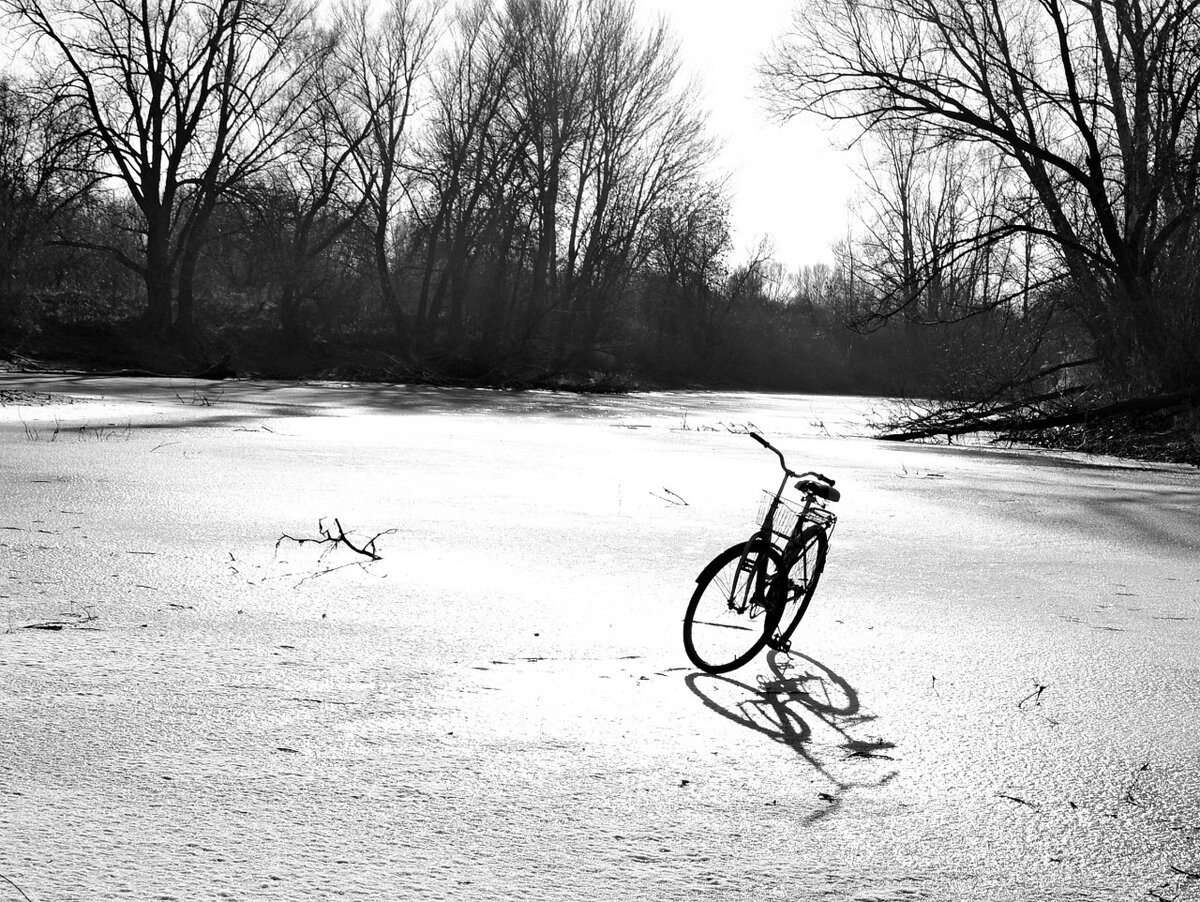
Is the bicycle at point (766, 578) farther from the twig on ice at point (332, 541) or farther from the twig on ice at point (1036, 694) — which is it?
the twig on ice at point (332, 541)

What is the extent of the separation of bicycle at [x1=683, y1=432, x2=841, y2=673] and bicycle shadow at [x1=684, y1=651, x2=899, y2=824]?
10 centimetres

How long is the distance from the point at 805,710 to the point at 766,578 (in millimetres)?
545

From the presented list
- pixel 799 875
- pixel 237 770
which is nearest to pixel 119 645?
pixel 237 770

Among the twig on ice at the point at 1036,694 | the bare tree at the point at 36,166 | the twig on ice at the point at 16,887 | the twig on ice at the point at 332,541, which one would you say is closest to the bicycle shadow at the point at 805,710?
the twig on ice at the point at 1036,694

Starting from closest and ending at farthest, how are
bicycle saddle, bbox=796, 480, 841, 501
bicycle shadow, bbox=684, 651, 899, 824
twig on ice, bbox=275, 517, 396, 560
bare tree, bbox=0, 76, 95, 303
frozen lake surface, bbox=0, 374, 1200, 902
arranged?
frozen lake surface, bbox=0, 374, 1200, 902 → bicycle shadow, bbox=684, 651, 899, 824 → bicycle saddle, bbox=796, 480, 841, 501 → twig on ice, bbox=275, 517, 396, 560 → bare tree, bbox=0, 76, 95, 303

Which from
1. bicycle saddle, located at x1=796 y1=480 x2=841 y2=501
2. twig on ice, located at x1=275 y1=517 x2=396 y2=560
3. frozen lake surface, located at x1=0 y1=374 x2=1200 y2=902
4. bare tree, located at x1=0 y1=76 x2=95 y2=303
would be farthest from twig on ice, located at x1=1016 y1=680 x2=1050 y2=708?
bare tree, located at x1=0 y1=76 x2=95 y2=303

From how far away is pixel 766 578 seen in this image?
14.0ft

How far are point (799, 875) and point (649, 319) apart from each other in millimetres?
48638

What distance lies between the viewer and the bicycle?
422cm

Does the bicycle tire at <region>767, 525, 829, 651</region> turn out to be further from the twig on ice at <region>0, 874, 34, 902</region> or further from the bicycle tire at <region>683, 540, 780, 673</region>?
the twig on ice at <region>0, 874, 34, 902</region>

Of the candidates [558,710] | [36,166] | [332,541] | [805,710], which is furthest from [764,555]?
[36,166]

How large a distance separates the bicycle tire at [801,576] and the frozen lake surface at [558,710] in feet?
0.40

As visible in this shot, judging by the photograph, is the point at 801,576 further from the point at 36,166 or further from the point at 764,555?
the point at 36,166

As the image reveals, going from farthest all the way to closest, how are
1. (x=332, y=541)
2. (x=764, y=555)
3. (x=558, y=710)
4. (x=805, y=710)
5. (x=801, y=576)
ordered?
1. (x=332, y=541)
2. (x=801, y=576)
3. (x=764, y=555)
4. (x=805, y=710)
5. (x=558, y=710)
